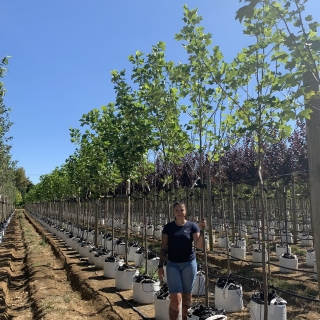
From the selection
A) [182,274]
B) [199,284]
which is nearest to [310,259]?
[199,284]

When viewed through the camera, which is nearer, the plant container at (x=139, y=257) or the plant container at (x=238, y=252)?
the plant container at (x=139, y=257)

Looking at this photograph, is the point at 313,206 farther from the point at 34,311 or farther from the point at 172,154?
the point at 34,311

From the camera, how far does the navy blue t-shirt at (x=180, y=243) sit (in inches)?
173

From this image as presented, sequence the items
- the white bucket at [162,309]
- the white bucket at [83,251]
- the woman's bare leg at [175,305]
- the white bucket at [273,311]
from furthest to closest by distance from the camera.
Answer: the white bucket at [83,251]
the white bucket at [162,309]
the white bucket at [273,311]
the woman's bare leg at [175,305]

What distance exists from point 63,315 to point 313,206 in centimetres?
512

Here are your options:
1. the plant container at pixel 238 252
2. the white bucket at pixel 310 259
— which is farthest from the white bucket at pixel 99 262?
the white bucket at pixel 310 259

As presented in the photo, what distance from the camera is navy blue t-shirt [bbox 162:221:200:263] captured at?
4395 mm

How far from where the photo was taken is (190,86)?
16.9 ft

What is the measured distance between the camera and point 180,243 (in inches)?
173

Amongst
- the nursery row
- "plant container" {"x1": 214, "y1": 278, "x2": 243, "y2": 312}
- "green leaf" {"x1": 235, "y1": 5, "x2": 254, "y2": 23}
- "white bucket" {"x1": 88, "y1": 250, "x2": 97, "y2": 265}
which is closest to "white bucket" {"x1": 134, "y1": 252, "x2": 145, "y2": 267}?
the nursery row

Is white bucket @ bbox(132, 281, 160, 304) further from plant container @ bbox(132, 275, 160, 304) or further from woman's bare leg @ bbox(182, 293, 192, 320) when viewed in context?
woman's bare leg @ bbox(182, 293, 192, 320)

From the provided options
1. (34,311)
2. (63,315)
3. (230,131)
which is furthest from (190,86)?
(34,311)

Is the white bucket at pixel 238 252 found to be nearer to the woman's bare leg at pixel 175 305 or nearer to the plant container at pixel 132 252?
the plant container at pixel 132 252

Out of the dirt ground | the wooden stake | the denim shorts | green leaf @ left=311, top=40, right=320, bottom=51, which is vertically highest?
green leaf @ left=311, top=40, right=320, bottom=51
